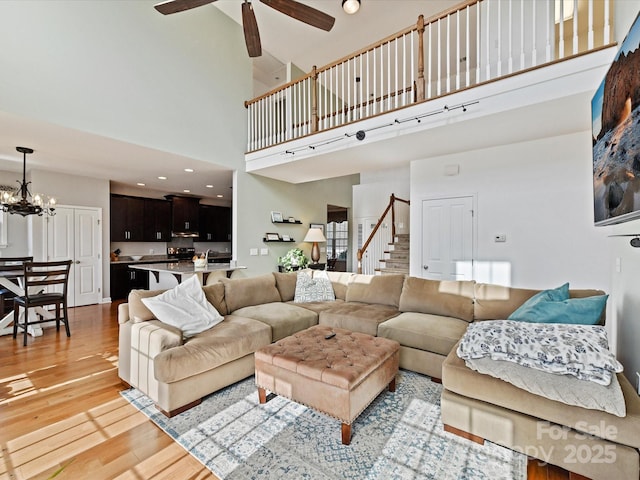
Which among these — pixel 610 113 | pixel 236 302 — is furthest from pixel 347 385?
pixel 610 113

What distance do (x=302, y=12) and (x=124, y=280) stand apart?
6653mm

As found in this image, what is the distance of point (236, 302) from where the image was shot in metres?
3.56

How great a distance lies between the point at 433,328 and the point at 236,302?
222cm

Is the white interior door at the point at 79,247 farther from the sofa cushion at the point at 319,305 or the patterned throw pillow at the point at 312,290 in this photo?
the sofa cushion at the point at 319,305

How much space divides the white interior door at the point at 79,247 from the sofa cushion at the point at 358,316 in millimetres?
5301

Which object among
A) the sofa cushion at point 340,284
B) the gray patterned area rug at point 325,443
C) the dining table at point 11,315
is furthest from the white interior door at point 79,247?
the sofa cushion at point 340,284

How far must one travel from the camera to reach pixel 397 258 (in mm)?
6336

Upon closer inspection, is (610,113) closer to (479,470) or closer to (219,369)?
(479,470)

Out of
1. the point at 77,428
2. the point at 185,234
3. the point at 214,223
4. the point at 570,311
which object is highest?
the point at 214,223

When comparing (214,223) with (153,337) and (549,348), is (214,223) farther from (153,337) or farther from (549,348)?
(549,348)

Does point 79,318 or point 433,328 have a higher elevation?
point 433,328

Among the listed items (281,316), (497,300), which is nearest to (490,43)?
(497,300)

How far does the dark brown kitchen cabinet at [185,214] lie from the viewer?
313 inches

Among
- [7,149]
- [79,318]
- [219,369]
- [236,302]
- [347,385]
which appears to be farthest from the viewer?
[79,318]
